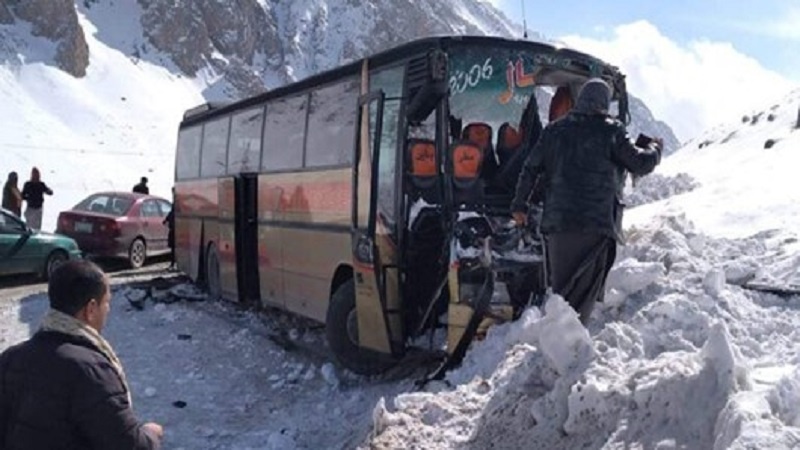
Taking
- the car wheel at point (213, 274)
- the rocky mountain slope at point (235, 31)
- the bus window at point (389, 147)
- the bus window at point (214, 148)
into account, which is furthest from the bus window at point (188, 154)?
the rocky mountain slope at point (235, 31)

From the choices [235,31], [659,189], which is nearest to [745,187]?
[659,189]

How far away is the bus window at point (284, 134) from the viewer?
34.2 ft

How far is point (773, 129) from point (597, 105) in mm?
17203

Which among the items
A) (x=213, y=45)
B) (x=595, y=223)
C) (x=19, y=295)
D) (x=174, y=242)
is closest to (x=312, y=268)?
(x=595, y=223)

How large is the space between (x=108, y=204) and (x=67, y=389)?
16161mm

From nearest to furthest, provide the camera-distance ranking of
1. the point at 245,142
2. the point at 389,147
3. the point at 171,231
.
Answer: the point at 389,147, the point at 245,142, the point at 171,231

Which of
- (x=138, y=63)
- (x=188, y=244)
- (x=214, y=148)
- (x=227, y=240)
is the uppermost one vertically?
(x=138, y=63)

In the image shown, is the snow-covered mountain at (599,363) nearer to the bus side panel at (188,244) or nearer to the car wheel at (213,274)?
the car wheel at (213,274)

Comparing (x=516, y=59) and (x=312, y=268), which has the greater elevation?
(x=516, y=59)

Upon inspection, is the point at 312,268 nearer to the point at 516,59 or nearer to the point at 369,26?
the point at 516,59

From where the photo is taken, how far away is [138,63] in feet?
233

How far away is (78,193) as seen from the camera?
128 feet

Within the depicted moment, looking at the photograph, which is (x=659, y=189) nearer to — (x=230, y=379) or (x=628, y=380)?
(x=230, y=379)

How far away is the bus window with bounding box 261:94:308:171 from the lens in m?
Result: 10.4
